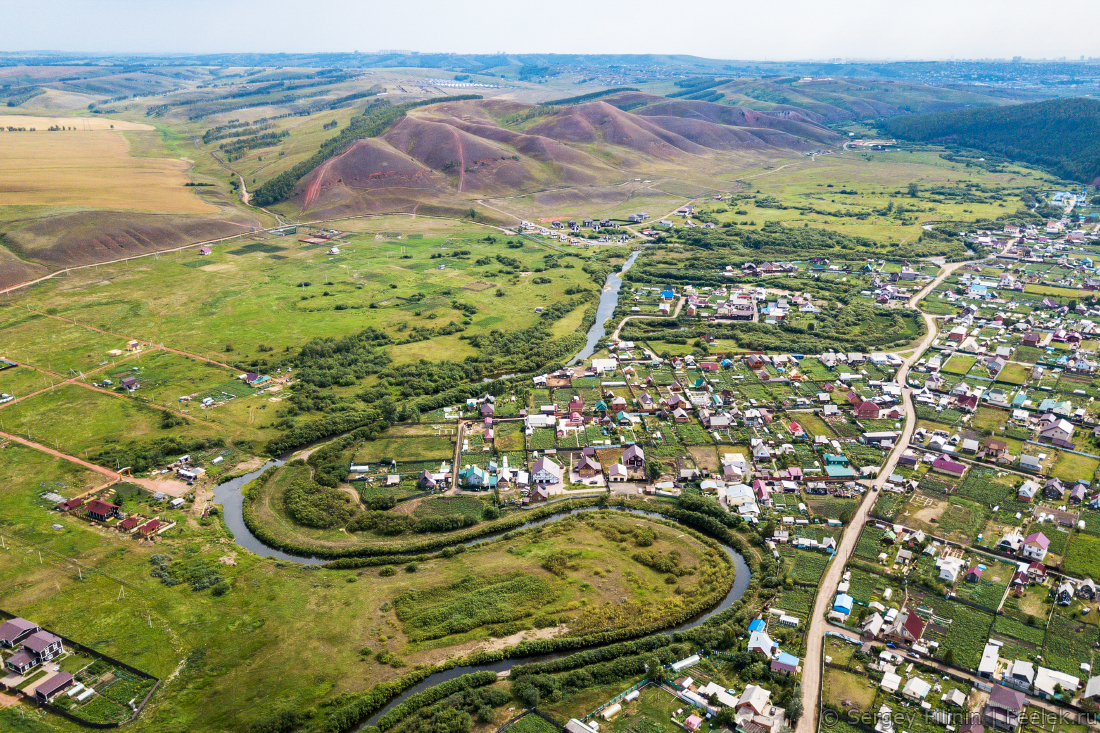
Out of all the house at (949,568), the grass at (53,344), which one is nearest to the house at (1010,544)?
the house at (949,568)

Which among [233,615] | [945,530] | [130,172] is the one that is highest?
[130,172]

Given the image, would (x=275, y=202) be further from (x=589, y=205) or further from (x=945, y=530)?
(x=945, y=530)

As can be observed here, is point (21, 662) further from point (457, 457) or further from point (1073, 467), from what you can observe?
point (1073, 467)

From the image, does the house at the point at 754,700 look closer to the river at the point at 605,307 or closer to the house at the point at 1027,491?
the house at the point at 1027,491

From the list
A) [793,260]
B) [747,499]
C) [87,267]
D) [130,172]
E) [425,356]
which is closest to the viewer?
[747,499]

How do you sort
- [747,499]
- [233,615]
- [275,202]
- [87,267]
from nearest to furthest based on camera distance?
[233,615] → [747,499] → [87,267] → [275,202]

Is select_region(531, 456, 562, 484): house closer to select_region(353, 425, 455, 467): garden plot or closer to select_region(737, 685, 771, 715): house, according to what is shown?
select_region(353, 425, 455, 467): garden plot

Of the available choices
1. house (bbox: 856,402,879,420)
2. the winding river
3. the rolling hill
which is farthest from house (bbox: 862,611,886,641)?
the rolling hill

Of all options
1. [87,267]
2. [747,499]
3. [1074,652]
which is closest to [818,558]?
[747,499]
